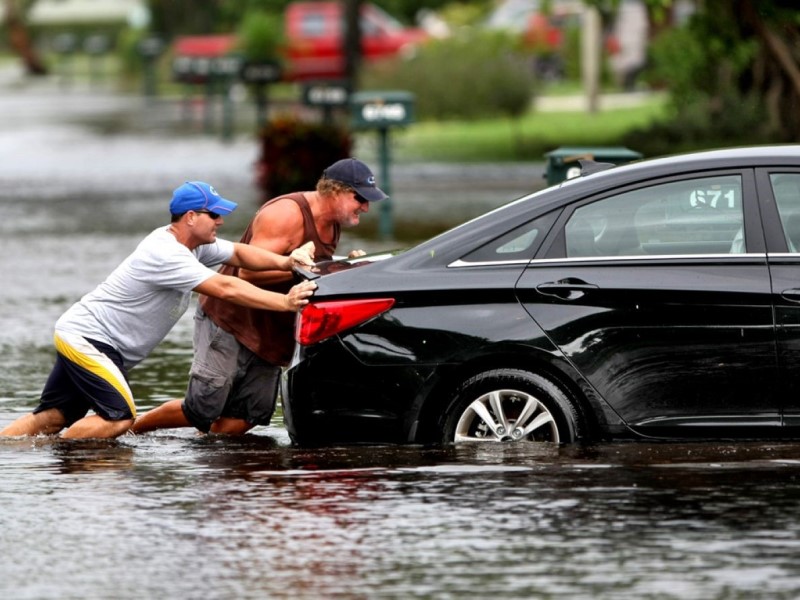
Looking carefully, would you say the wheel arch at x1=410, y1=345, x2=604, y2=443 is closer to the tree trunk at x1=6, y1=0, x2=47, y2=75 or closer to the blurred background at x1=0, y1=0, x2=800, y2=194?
the blurred background at x1=0, y1=0, x2=800, y2=194

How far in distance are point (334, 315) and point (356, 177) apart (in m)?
1.03

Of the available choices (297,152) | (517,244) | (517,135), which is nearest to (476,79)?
(517,135)

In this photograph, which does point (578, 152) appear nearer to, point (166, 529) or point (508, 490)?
point (508, 490)

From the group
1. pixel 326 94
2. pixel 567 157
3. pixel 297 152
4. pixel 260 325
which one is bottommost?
pixel 260 325

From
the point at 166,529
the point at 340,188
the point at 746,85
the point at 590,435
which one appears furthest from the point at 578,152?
the point at 746,85

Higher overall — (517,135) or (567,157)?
(517,135)

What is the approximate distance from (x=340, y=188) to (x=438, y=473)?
169 cm

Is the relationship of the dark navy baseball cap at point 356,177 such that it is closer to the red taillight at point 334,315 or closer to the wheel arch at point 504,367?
the red taillight at point 334,315

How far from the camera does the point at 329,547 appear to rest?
7.38 meters

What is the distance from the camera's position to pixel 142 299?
970 cm

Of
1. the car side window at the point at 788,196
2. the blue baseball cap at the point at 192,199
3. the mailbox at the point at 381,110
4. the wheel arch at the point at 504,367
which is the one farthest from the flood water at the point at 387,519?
the mailbox at the point at 381,110

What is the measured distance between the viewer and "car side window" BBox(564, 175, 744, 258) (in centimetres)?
870

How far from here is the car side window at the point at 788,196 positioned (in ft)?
28.6

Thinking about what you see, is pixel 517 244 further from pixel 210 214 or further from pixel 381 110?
pixel 381 110
